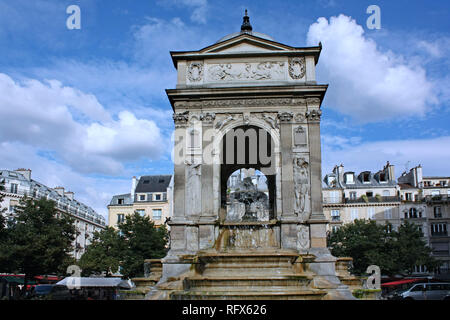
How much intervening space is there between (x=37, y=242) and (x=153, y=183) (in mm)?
32033

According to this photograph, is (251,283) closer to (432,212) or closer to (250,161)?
(250,161)

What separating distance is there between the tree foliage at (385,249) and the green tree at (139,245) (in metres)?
20.2

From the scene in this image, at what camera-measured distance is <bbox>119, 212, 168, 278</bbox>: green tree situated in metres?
47.6

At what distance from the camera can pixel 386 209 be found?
204 feet

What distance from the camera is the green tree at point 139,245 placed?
47625 mm

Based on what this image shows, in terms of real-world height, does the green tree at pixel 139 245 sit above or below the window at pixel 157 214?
below

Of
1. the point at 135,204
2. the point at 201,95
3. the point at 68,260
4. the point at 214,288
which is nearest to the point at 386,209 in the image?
the point at 135,204

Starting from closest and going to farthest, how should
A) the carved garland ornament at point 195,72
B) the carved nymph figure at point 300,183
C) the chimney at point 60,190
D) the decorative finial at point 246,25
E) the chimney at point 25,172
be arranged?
the carved nymph figure at point 300,183 → the carved garland ornament at point 195,72 → the decorative finial at point 246,25 → the chimney at point 25,172 → the chimney at point 60,190

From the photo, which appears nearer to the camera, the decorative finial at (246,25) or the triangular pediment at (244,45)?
the triangular pediment at (244,45)

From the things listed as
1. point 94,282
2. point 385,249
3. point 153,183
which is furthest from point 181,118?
point 153,183

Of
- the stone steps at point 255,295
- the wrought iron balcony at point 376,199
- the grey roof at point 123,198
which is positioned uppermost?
the grey roof at point 123,198

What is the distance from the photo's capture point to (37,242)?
39.5 m

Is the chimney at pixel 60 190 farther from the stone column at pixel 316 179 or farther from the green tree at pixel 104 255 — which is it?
the stone column at pixel 316 179

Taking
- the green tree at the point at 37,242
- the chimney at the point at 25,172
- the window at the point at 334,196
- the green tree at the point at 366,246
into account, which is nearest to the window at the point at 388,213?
the window at the point at 334,196
